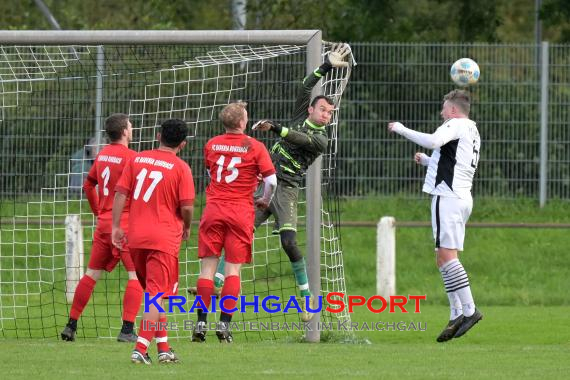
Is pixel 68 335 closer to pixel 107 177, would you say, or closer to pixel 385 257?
pixel 107 177

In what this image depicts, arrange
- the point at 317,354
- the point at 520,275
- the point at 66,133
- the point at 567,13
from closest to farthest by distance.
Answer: the point at 317,354 < the point at 66,133 < the point at 520,275 < the point at 567,13

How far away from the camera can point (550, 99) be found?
21.1 m

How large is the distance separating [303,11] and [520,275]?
8306 mm

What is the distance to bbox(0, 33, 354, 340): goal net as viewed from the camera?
1500 cm

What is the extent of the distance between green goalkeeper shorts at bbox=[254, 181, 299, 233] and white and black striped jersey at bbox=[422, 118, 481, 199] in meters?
1.31

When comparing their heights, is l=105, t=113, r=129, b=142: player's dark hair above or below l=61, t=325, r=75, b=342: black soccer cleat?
above

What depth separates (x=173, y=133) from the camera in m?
10.8

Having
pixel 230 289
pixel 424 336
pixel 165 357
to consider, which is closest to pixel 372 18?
pixel 424 336

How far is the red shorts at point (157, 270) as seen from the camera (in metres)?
10.7

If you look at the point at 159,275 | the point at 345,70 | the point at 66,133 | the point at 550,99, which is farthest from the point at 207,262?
the point at 550,99

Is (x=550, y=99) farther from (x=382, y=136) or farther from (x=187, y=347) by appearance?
(x=187, y=347)

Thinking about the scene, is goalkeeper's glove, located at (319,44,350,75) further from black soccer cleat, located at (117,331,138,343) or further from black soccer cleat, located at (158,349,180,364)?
black soccer cleat, located at (158,349,180,364)

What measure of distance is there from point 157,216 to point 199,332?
2494mm

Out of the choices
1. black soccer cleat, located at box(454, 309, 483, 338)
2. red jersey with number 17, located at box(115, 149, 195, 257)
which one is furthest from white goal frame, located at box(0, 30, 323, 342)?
red jersey with number 17, located at box(115, 149, 195, 257)
